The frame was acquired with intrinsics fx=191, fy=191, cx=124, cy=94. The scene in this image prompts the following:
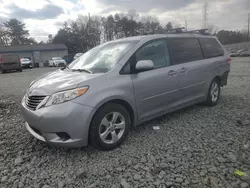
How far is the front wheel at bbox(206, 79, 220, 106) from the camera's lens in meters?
4.62

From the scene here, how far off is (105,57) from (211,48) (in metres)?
2.85

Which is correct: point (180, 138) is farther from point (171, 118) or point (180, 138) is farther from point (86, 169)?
point (86, 169)

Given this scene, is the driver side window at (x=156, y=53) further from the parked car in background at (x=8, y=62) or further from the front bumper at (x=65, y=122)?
the parked car in background at (x=8, y=62)

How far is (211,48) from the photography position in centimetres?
472

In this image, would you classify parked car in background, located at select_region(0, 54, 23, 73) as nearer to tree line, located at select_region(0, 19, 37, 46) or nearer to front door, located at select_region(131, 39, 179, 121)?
front door, located at select_region(131, 39, 179, 121)

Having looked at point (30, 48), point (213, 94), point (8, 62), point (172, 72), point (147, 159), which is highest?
point (30, 48)

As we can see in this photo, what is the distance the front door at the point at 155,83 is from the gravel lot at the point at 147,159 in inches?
17.5

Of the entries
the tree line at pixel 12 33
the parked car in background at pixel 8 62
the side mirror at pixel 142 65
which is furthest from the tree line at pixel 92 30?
the side mirror at pixel 142 65

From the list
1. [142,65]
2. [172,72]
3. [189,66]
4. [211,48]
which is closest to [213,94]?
[211,48]

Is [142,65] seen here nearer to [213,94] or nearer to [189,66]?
[189,66]

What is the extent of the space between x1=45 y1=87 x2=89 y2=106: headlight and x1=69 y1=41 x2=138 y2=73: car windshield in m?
0.61

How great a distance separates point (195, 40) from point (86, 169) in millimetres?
3603

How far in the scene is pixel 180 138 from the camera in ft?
10.5

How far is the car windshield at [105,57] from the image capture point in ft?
10.2
